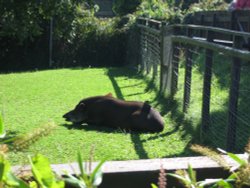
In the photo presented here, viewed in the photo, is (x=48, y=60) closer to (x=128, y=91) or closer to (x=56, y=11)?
(x=128, y=91)

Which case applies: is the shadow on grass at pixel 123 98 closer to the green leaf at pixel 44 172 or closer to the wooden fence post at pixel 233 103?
the wooden fence post at pixel 233 103

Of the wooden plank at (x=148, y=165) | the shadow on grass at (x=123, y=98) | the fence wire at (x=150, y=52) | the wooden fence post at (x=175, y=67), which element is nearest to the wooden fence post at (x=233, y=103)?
the shadow on grass at (x=123, y=98)

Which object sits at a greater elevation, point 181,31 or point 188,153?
point 181,31

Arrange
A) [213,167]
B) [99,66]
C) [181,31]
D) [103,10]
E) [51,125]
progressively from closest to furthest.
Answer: [51,125]
[213,167]
[181,31]
[99,66]
[103,10]

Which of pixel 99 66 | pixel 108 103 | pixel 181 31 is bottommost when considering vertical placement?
pixel 99 66

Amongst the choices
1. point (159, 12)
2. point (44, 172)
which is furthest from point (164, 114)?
point (159, 12)

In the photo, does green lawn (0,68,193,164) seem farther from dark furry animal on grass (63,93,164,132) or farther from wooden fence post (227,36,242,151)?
wooden fence post (227,36,242,151)

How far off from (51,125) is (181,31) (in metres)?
8.69

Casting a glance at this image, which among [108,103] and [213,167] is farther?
[108,103]

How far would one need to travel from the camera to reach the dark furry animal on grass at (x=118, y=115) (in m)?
7.37

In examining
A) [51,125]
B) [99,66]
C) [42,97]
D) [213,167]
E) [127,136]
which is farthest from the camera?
[99,66]

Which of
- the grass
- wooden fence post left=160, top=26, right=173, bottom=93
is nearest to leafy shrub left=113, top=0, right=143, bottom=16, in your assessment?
wooden fence post left=160, top=26, right=173, bottom=93

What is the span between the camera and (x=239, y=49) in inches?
208

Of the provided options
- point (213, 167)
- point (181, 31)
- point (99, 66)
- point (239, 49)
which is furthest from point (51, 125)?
point (99, 66)
